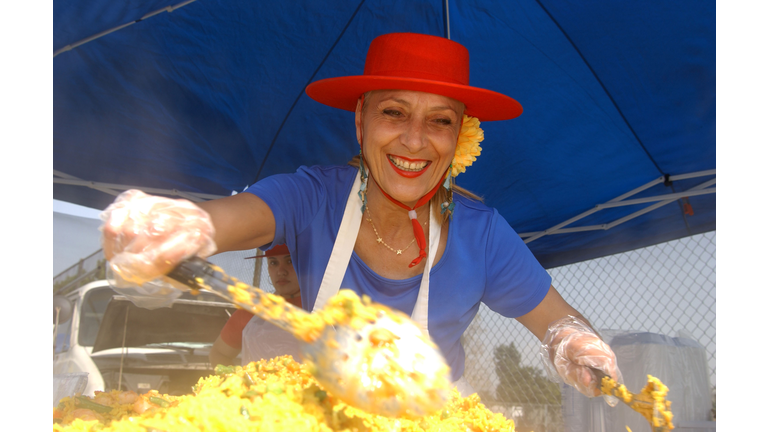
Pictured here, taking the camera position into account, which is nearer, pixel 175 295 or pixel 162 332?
pixel 175 295

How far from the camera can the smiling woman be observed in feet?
5.55

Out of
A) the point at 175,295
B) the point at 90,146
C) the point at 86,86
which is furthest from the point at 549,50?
the point at 90,146

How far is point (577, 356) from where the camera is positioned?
1.47 metres

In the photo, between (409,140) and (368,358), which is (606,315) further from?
(368,358)

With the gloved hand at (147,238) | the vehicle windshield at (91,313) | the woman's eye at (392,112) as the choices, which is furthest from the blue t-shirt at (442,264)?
the vehicle windshield at (91,313)

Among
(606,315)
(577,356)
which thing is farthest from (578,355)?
(606,315)

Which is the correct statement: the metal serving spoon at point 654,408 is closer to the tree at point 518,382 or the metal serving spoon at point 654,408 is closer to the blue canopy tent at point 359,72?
the blue canopy tent at point 359,72

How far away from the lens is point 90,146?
2.98 metres

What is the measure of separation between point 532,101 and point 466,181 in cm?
83

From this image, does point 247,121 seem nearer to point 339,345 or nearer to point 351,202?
point 351,202

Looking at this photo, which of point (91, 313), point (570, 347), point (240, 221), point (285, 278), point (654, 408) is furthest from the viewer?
point (91, 313)

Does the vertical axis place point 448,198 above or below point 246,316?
above

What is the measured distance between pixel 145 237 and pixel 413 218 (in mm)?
1026

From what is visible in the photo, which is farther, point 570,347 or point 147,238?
point 570,347
